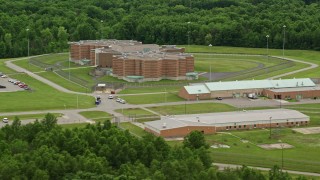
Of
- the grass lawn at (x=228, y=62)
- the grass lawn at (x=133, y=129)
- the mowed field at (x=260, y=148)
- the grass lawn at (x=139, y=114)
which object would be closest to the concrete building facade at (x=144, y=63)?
the grass lawn at (x=228, y=62)

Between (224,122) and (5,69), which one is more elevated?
(5,69)

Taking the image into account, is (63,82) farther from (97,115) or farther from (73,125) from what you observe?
(73,125)

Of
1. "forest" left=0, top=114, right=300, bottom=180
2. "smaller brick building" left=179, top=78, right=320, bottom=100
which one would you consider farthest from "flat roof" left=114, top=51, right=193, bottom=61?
"forest" left=0, top=114, right=300, bottom=180

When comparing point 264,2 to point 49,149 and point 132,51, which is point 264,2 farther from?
point 49,149

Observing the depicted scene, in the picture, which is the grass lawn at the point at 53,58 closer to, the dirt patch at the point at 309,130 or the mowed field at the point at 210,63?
the mowed field at the point at 210,63

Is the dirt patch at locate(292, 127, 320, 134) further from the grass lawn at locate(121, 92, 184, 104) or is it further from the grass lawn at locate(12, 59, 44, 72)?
the grass lawn at locate(12, 59, 44, 72)

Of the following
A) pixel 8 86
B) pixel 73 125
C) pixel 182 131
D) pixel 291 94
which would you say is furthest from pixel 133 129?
pixel 8 86
